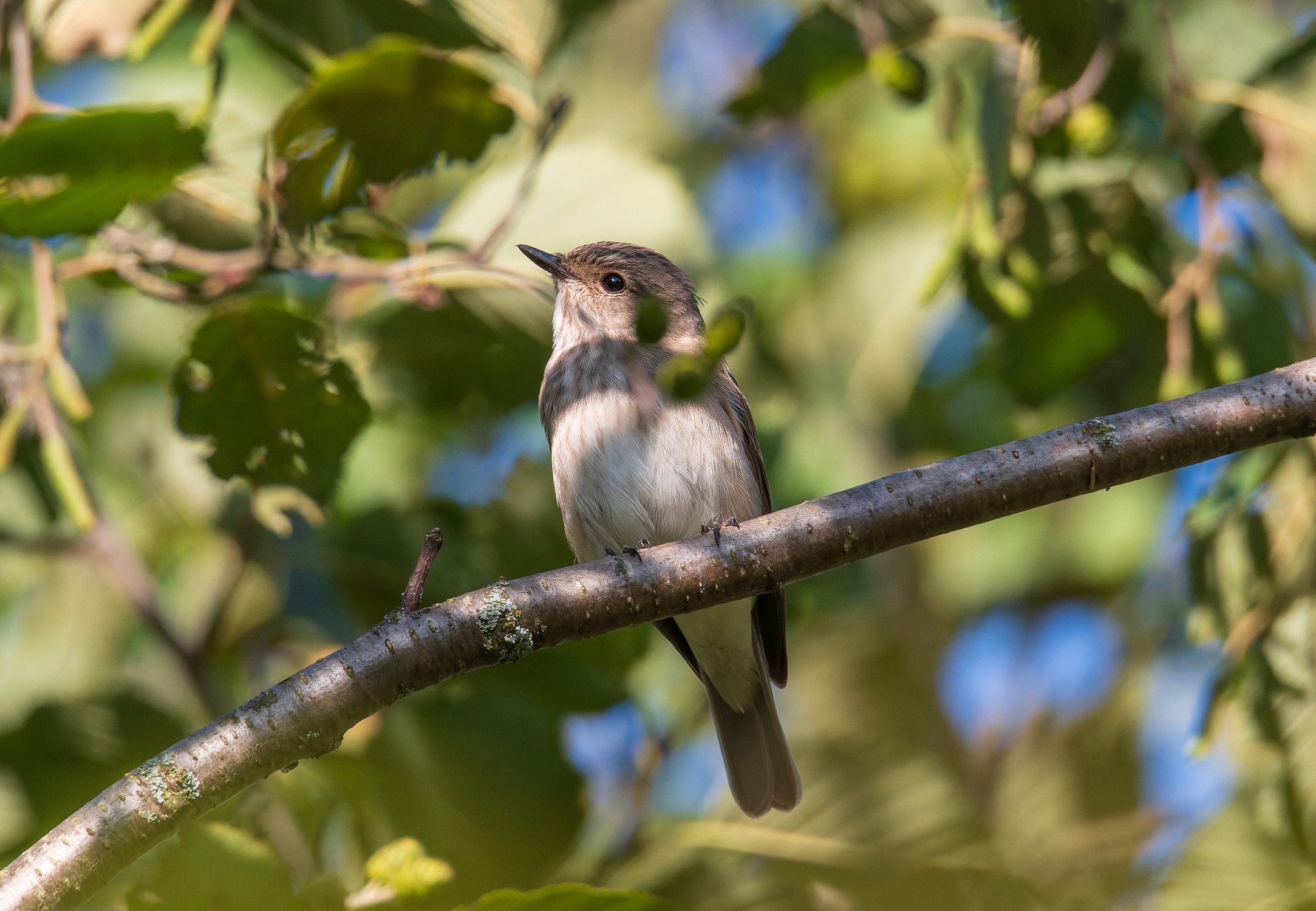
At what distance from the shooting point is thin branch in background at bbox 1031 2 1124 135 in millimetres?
3725

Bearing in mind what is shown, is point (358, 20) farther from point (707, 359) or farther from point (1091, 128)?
point (1091, 128)

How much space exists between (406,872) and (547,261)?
9.02 feet

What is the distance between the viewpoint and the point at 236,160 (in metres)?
4.02

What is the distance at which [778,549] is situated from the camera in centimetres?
278

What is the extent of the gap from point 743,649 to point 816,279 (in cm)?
168

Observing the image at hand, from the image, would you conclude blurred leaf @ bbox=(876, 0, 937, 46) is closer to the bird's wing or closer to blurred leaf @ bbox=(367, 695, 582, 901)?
the bird's wing

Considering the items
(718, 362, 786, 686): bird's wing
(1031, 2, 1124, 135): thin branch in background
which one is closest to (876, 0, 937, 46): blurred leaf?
(1031, 2, 1124, 135): thin branch in background

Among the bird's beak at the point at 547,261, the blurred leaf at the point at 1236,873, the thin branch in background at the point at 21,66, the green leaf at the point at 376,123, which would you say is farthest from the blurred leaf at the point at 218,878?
the blurred leaf at the point at 1236,873

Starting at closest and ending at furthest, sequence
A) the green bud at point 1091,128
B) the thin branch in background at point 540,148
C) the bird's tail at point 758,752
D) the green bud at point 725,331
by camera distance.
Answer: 1. the green bud at point 725,331
2. the thin branch in background at point 540,148
3. the green bud at point 1091,128
4. the bird's tail at point 758,752

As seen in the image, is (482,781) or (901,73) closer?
(901,73)

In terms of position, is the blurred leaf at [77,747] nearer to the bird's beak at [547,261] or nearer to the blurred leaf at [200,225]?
the blurred leaf at [200,225]

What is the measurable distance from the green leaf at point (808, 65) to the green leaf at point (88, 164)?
1.60 metres

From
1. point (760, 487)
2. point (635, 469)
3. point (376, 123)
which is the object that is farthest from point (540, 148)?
point (760, 487)

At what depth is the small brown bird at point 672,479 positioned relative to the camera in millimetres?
4426
